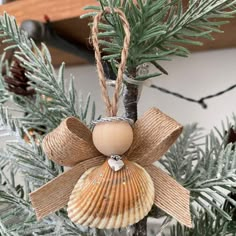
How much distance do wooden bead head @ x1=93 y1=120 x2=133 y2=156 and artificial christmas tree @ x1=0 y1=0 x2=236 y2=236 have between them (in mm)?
26

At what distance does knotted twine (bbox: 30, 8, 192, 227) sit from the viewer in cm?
21

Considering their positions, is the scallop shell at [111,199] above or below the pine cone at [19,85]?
below

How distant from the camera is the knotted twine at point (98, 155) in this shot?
214 millimetres

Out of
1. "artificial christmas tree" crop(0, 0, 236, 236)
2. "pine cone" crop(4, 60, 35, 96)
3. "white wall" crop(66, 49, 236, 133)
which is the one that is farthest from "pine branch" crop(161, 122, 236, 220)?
"white wall" crop(66, 49, 236, 133)

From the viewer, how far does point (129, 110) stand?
25 cm

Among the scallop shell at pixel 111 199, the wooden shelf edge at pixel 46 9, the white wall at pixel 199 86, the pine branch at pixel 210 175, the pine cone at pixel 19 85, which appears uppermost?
the wooden shelf edge at pixel 46 9

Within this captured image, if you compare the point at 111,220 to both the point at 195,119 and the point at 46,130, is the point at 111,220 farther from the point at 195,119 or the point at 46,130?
the point at 195,119

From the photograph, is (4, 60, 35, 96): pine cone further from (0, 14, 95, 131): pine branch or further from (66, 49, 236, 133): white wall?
(66, 49, 236, 133): white wall

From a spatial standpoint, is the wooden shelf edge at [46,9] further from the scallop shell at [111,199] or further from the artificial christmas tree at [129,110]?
the scallop shell at [111,199]

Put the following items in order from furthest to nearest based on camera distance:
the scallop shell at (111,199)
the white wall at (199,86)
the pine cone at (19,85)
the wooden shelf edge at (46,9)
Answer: the white wall at (199,86), the wooden shelf edge at (46,9), the pine cone at (19,85), the scallop shell at (111,199)

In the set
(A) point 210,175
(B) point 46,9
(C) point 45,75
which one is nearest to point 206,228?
(A) point 210,175

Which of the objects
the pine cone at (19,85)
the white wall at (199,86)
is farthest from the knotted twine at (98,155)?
the white wall at (199,86)

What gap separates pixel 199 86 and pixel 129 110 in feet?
1.29

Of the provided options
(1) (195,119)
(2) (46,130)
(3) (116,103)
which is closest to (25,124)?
(2) (46,130)
